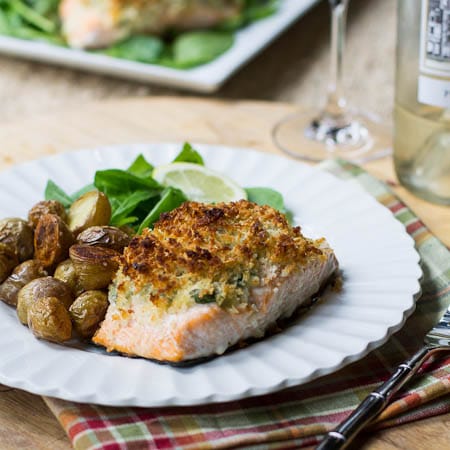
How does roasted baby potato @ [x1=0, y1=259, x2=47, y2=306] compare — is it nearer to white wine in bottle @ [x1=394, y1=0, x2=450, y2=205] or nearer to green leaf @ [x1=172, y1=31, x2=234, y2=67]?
white wine in bottle @ [x1=394, y1=0, x2=450, y2=205]

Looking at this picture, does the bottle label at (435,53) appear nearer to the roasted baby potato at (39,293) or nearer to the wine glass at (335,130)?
the wine glass at (335,130)

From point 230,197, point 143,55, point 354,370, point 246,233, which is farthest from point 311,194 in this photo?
point 143,55

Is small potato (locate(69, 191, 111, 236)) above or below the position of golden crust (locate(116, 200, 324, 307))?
below

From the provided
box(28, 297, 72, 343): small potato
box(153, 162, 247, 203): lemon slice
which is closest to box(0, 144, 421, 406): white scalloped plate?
box(28, 297, 72, 343): small potato

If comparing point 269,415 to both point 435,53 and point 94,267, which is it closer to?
point 94,267

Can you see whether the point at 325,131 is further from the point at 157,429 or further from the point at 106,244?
the point at 157,429
